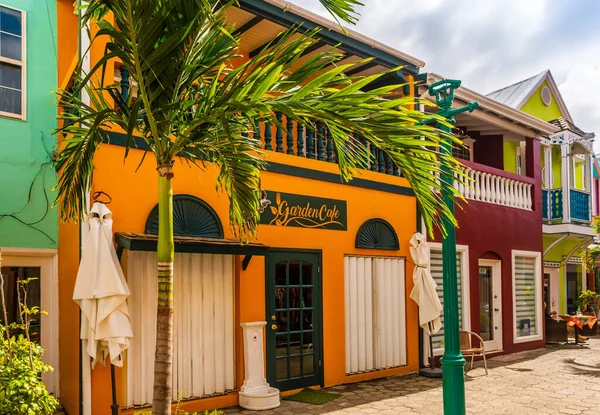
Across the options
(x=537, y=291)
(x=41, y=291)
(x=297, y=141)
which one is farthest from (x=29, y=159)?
(x=537, y=291)

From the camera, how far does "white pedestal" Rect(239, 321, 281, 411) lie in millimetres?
7949

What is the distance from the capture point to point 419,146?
4.77 metres

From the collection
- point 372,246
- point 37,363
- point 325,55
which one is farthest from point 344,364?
point 325,55

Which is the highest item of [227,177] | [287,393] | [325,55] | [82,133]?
[325,55]

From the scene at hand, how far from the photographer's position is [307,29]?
8109 millimetres

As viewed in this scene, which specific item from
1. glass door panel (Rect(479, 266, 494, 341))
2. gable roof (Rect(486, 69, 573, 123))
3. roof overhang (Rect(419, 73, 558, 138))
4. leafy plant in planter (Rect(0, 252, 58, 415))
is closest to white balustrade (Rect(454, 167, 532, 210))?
roof overhang (Rect(419, 73, 558, 138))

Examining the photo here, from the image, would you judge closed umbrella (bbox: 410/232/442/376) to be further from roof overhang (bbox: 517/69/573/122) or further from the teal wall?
roof overhang (bbox: 517/69/573/122)

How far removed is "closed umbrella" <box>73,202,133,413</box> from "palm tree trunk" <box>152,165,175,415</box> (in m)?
2.08

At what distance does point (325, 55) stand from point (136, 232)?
362cm

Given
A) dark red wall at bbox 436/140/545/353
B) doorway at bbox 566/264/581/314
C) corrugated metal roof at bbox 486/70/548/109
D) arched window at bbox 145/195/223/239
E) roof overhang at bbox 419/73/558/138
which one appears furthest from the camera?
doorway at bbox 566/264/581/314

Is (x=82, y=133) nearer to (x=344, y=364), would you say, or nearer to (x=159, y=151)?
(x=159, y=151)

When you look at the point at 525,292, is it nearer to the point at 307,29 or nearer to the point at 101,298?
the point at 307,29

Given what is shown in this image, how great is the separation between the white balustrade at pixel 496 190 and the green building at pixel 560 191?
1.75m

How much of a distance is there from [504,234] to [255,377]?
7.72 meters
